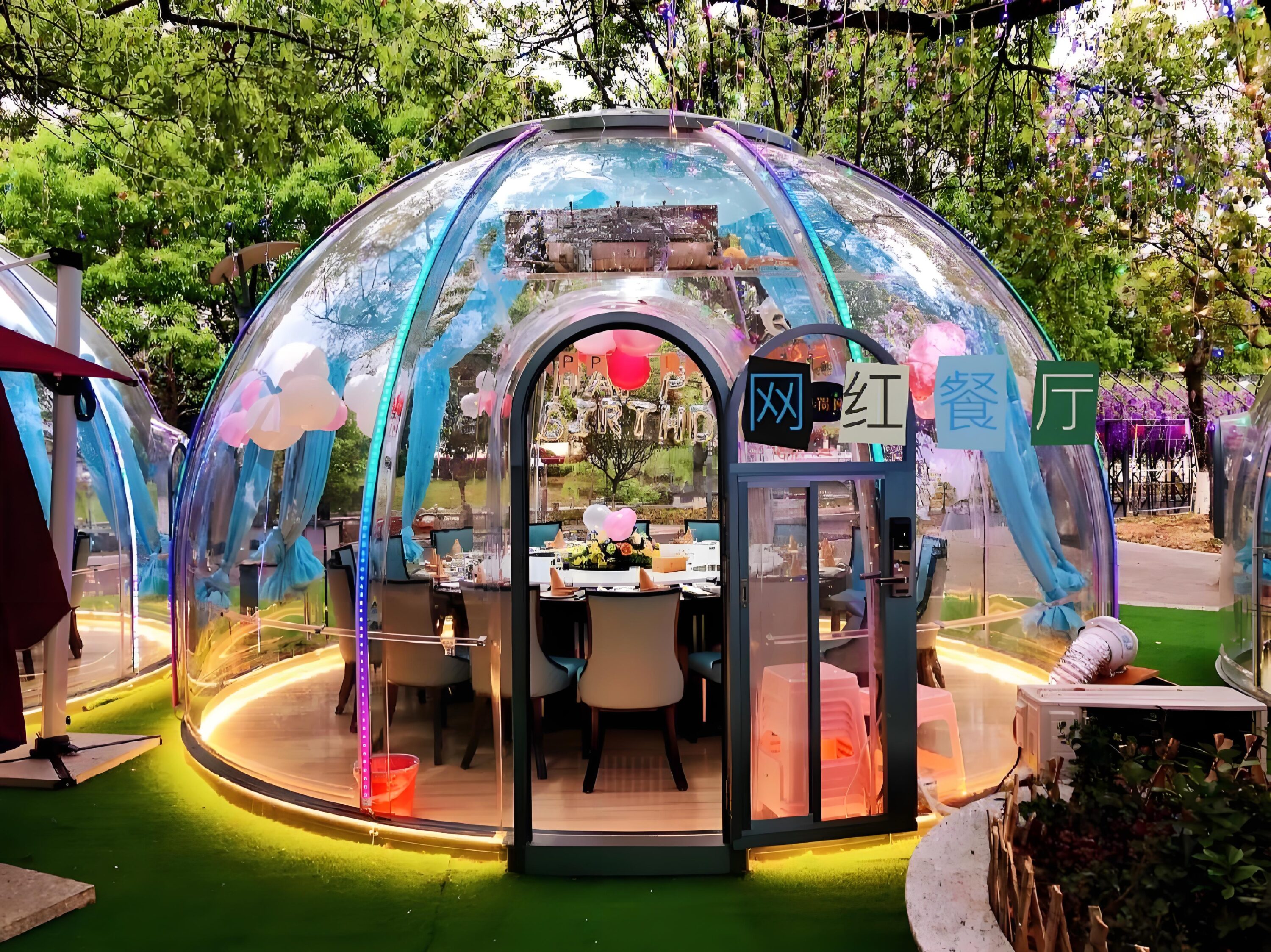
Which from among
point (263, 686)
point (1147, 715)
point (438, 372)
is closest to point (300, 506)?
point (438, 372)

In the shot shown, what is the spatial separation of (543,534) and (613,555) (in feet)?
7.06

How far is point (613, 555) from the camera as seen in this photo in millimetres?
7984

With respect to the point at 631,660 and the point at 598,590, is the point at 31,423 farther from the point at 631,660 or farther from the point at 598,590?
the point at 631,660

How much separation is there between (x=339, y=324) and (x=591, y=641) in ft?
7.84

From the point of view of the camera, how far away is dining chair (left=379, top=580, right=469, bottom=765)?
5219 millimetres

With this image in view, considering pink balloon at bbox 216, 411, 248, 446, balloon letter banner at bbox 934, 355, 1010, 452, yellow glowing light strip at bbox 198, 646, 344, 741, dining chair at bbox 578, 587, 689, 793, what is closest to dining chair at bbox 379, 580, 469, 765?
yellow glowing light strip at bbox 198, 646, 344, 741

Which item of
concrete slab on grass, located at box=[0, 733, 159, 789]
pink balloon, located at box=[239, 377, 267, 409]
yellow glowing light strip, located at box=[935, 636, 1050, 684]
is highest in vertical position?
pink balloon, located at box=[239, 377, 267, 409]

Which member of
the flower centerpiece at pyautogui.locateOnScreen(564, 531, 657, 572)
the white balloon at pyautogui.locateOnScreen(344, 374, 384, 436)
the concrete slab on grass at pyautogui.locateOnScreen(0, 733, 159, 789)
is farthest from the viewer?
the flower centerpiece at pyautogui.locateOnScreen(564, 531, 657, 572)

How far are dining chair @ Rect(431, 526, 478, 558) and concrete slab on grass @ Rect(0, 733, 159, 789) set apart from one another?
2.91 m

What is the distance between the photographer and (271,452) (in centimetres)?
579

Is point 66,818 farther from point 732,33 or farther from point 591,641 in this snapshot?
point 732,33

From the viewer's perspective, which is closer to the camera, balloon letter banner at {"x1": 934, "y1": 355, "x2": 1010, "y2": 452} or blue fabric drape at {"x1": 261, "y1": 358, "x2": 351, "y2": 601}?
balloon letter banner at {"x1": 934, "y1": 355, "x2": 1010, "y2": 452}

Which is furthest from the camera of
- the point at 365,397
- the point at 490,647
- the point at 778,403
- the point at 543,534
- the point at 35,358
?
the point at 543,534

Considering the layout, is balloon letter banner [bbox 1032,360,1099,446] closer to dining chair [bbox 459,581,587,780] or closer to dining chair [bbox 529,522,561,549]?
dining chair [bbox 459,581,587,780]
